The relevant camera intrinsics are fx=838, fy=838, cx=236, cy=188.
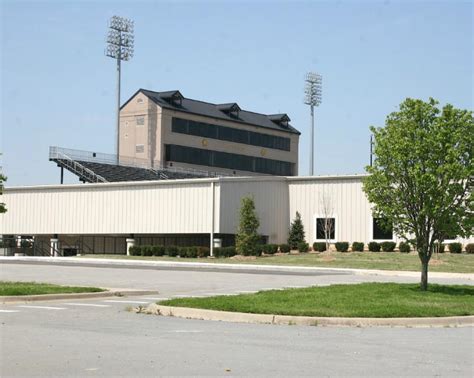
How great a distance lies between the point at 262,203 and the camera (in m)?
58.4

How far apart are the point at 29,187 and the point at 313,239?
2263cm

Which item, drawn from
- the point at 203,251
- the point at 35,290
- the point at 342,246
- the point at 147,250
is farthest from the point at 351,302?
the point at 147,250

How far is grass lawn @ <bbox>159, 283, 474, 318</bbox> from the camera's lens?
16.3 m

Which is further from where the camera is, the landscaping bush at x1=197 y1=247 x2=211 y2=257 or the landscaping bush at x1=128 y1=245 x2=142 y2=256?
the landscaping bush at x1=128 y1=245 x2=142 y2=256

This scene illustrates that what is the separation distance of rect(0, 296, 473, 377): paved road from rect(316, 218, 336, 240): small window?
4118cm

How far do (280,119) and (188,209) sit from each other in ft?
162

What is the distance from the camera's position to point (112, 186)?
198 feet

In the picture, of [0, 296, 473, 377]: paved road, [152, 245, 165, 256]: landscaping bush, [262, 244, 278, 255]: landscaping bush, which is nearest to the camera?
[0, 296, 473, 377]: paved road

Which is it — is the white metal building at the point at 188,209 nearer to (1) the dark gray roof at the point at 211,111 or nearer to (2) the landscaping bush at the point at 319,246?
(2) the landscaping bush at the point at 319,246

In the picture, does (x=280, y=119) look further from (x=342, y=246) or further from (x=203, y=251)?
(x=203, y=251)

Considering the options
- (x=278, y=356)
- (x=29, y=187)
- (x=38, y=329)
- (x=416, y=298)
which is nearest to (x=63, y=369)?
(x=278, y=356)

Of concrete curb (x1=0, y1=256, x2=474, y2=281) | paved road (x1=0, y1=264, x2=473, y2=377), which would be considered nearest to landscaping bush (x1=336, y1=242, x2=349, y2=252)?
concrete curb (x1=0, y1=256, x2=474, y2=281)

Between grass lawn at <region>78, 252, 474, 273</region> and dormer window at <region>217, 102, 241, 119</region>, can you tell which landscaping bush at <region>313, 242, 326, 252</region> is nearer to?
grass lawn at <region>78, 252, 474, 273</region>

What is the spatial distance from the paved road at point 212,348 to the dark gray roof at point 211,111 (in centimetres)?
Answer: 7257
